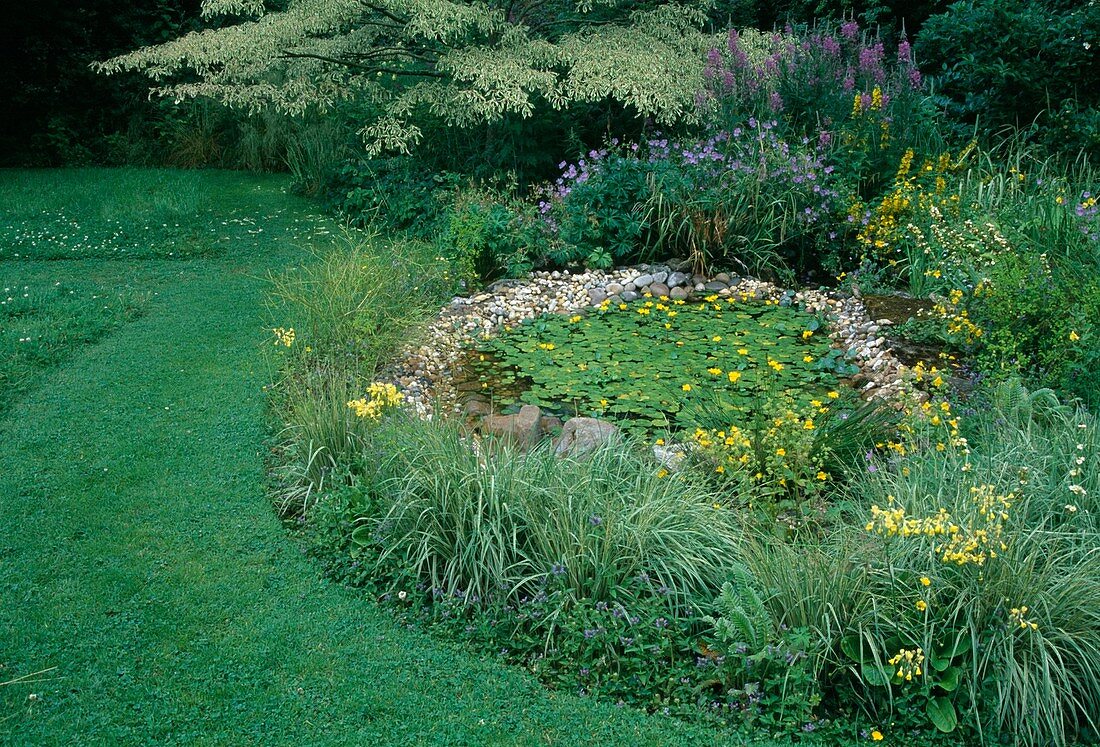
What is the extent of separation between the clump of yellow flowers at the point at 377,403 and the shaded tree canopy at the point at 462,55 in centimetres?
345

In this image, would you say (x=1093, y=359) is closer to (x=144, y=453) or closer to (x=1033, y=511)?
(x=1033, y=511)

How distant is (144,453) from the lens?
14.6ft

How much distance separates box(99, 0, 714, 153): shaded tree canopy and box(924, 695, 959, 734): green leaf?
5198mm

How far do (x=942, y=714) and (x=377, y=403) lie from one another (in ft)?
8.37

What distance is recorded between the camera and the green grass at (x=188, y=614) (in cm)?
289

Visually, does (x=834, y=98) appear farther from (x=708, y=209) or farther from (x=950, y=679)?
(x=950, y=679)

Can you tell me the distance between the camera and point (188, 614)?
11.0 ft

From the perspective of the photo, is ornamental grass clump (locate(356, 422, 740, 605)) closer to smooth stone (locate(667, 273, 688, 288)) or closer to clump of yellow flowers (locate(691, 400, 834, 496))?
clump of yellow flowers (locate(691, 400, 834, 496))

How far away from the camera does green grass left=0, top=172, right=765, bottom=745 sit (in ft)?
9.50

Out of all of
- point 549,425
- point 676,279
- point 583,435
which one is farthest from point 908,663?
point 676,279

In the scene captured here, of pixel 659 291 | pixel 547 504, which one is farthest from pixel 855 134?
pixel 547 504

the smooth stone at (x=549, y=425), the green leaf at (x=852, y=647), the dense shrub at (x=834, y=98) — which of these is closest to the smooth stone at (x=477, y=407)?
the smooth stone at (x=549, y=425)

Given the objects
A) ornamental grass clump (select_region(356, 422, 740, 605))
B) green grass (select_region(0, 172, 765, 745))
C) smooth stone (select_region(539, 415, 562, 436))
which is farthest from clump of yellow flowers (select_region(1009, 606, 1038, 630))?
smooth stone (select_region(539, 415, 562, 436))

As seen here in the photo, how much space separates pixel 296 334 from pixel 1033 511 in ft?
13.1
